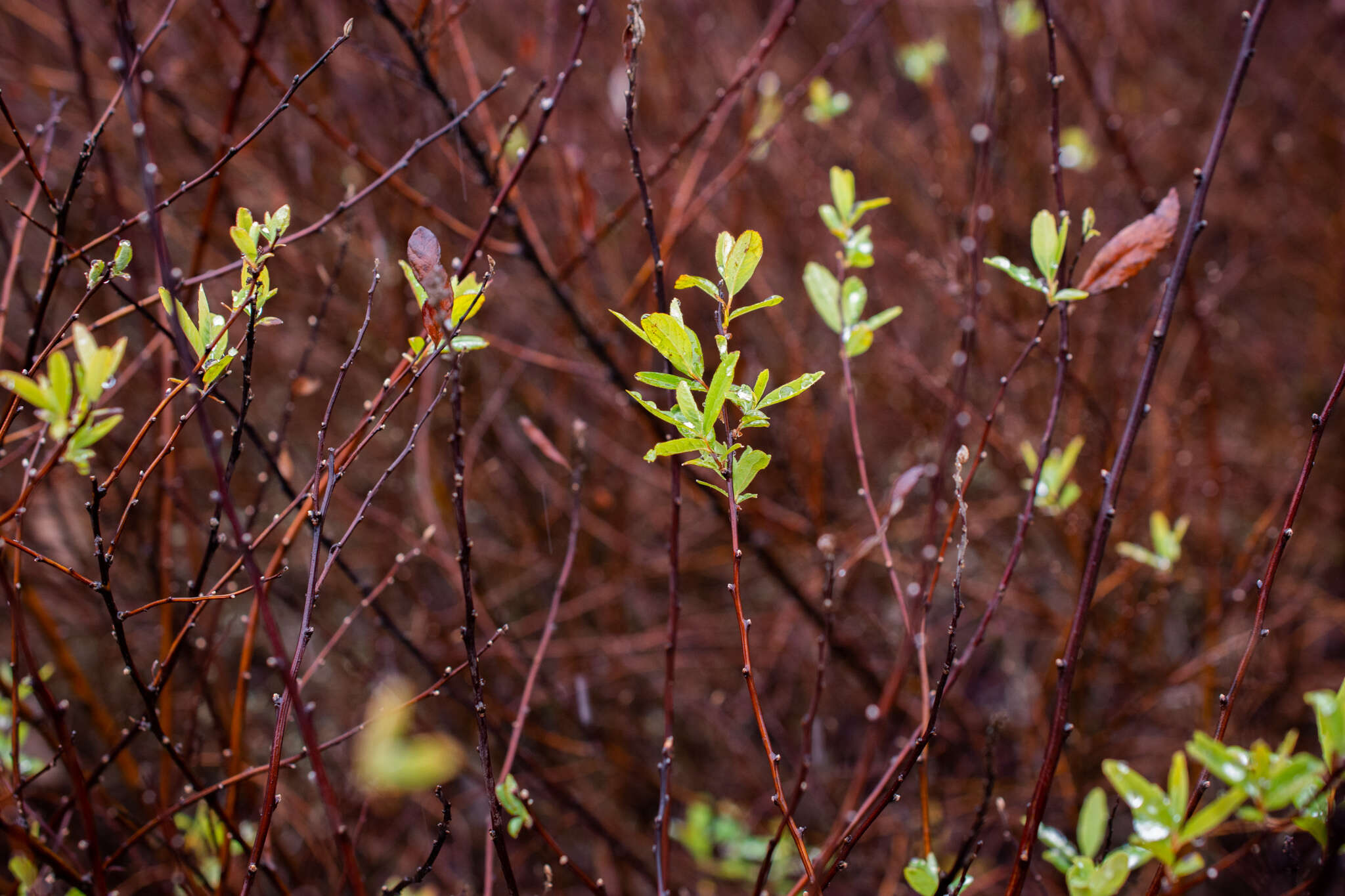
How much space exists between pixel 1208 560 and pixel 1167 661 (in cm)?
72

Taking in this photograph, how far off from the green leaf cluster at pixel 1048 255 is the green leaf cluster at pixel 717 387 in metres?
0.30

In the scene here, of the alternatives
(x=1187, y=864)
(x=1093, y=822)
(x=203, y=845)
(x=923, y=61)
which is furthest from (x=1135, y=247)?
(x=203, y=845)

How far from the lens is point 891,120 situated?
3.22 meters

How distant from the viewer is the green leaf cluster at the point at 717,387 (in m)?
0.76

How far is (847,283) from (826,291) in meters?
0.04

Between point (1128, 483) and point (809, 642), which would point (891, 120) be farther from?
point (809, 642)

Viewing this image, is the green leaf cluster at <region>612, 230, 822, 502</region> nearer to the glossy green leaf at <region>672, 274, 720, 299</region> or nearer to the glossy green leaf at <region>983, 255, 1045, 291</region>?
the glossy green leaf at <region>672, 274, 720, 299</region>

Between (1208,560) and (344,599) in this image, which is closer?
(1208,560)

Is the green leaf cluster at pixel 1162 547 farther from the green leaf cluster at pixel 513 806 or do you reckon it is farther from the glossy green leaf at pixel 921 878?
the green leaf cluster at pixel 513 806

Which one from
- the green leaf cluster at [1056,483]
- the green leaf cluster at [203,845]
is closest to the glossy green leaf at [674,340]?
the green leaf cluster at [1056,483]

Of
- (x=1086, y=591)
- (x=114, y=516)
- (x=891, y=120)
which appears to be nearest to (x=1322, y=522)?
(x=891, y=120)

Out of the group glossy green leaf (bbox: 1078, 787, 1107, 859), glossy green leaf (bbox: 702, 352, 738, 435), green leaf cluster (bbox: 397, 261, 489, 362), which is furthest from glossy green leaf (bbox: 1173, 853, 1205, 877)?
green leaf cluster (bbox: 397, 261, 489, 362)

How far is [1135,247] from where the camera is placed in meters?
0.90

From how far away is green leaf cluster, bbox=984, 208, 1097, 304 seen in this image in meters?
0.89
